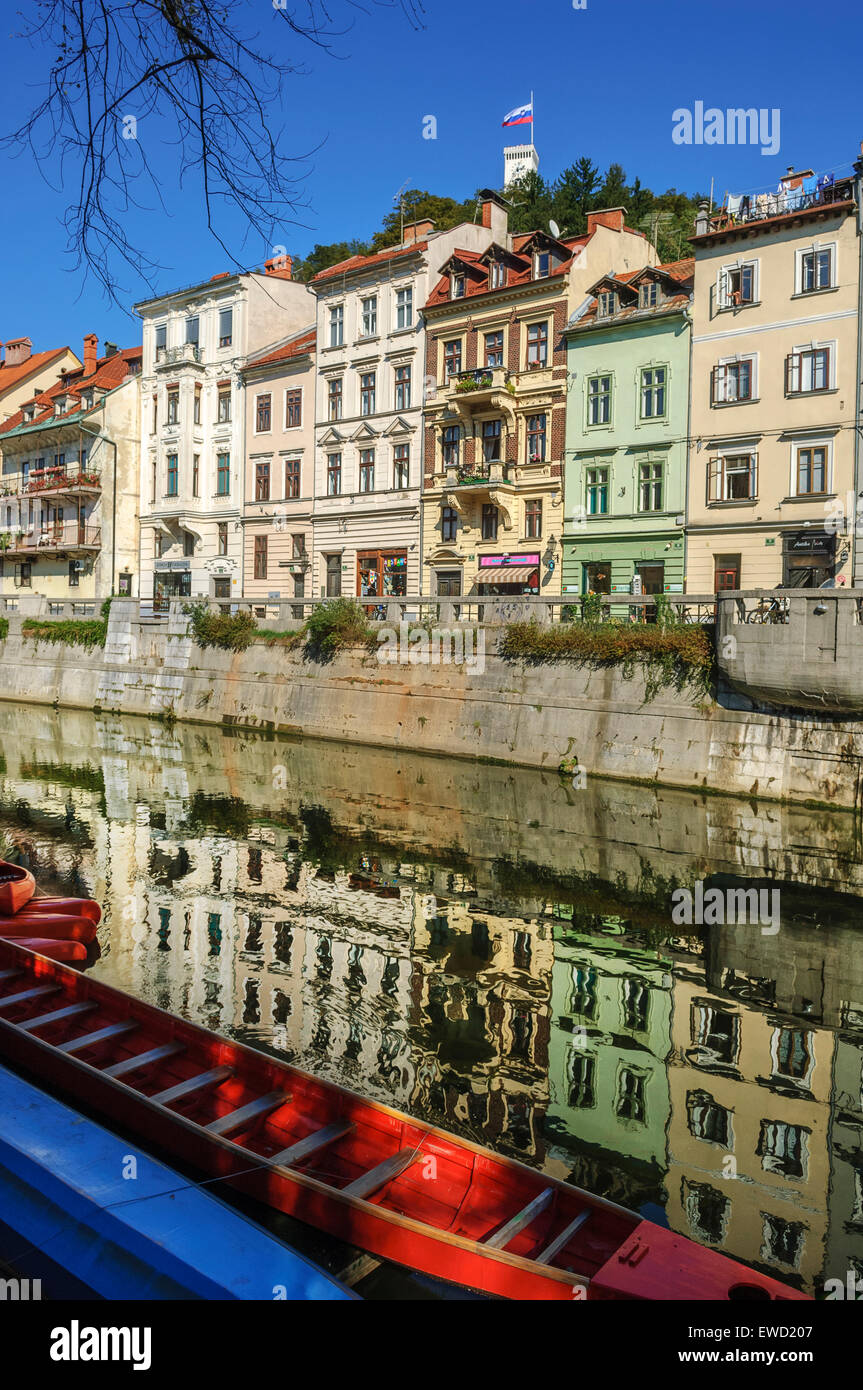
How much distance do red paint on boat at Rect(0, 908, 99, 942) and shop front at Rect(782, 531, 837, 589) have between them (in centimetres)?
2453

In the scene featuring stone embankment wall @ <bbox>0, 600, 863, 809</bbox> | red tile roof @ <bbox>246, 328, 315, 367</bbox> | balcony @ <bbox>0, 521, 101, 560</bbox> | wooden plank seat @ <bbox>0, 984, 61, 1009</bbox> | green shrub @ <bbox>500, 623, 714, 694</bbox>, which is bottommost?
A: wooden plank seat @ <bbox>0, 984, 61, 1009</bbox>

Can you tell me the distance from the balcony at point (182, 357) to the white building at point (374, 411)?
8723 mm

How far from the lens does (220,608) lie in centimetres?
3884

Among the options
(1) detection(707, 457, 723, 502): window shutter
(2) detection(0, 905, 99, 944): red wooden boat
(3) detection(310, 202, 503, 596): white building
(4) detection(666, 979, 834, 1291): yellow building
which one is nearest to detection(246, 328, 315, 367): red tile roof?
(3) detection(310, 202, 503, 596): white building

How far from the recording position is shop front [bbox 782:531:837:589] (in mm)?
30047

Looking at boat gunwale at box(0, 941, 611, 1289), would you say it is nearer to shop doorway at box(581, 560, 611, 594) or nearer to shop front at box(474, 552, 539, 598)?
shop doorway at box(581, 560, 611, 594)

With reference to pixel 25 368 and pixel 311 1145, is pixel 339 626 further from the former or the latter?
pixel 25 368

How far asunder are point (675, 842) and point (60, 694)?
1305 inches

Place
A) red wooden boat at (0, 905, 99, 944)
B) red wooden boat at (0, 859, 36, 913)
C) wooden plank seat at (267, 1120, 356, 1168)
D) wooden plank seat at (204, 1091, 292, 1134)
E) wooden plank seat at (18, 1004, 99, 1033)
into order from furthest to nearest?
1. red wooden boat at (0, 859, 36, 913)
2. red wooden boat at (0, 905, 99, 944)
3. wooden plank seat at (18, 1004, 99, 1033)
4. wooden plank seat at (204, 1091, 292, 1134)
5. wooden plank seat at (267, 1120, 356, 1168)

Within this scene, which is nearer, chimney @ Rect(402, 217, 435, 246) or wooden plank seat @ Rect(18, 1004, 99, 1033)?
wooden plank seat @ Rect(18, 1004, 99, 1033)

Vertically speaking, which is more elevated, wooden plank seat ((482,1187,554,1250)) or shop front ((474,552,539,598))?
shop front ((474,552,539,598))

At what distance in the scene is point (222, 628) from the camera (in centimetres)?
3747

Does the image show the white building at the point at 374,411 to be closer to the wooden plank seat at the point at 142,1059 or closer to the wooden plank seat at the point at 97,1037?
the wooden plank seat at the point at 97,1037

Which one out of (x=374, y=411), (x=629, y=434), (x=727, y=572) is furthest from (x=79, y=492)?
(x=727, y=572)
